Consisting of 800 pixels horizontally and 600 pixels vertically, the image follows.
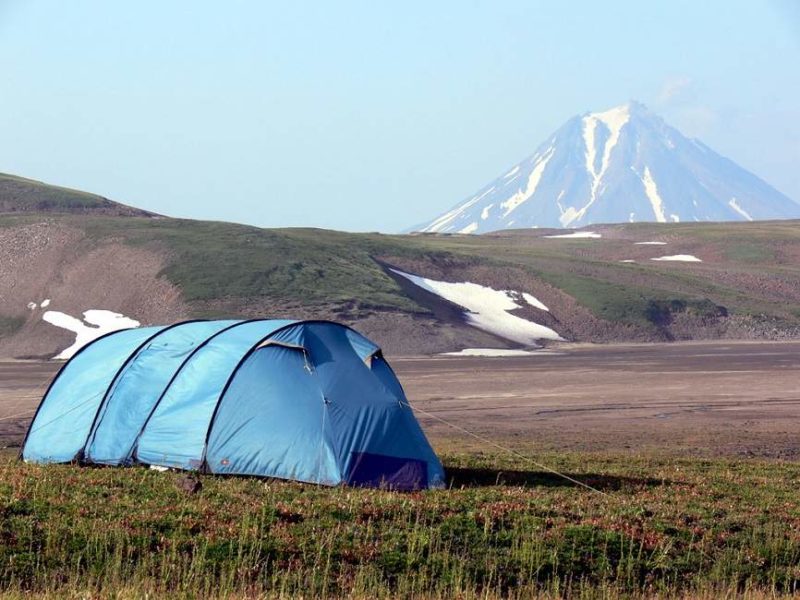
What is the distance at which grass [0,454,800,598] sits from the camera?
1228cm

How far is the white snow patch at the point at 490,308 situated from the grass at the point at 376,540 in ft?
184

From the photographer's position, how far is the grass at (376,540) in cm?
1228

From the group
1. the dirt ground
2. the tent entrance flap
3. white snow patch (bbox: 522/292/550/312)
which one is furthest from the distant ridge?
the tent entrance flap

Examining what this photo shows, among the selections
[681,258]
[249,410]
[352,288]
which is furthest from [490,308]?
[249,410]

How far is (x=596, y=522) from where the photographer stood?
1512 centimetres

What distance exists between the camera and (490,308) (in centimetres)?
8131

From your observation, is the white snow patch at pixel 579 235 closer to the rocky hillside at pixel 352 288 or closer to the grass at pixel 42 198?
the rocky hillside at pixel 352 288

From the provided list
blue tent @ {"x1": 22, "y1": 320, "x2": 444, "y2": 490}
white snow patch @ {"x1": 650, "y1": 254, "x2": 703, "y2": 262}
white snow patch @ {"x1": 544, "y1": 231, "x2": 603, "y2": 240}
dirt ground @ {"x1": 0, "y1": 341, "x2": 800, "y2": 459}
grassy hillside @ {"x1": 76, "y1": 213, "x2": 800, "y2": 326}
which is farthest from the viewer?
white snow patch @ {"x1": 544, "y1": 231, "x2": 603, "y2": 240}

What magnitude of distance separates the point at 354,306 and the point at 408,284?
13.8m

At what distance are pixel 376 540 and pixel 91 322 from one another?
55.1 metres

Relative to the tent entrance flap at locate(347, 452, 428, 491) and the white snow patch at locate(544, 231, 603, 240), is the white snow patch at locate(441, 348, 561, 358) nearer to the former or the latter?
the tent entrance flap at locate(347, 452, 428, 491)

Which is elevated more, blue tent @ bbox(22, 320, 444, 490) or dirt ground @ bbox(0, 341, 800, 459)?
blue tent @ bbox(22, 320, 444, 490)

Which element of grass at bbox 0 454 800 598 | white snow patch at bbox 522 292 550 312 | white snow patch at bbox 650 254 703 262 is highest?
white snow patch at bbox 650 254 703 262

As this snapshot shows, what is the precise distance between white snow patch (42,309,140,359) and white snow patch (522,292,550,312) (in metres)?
28.8
